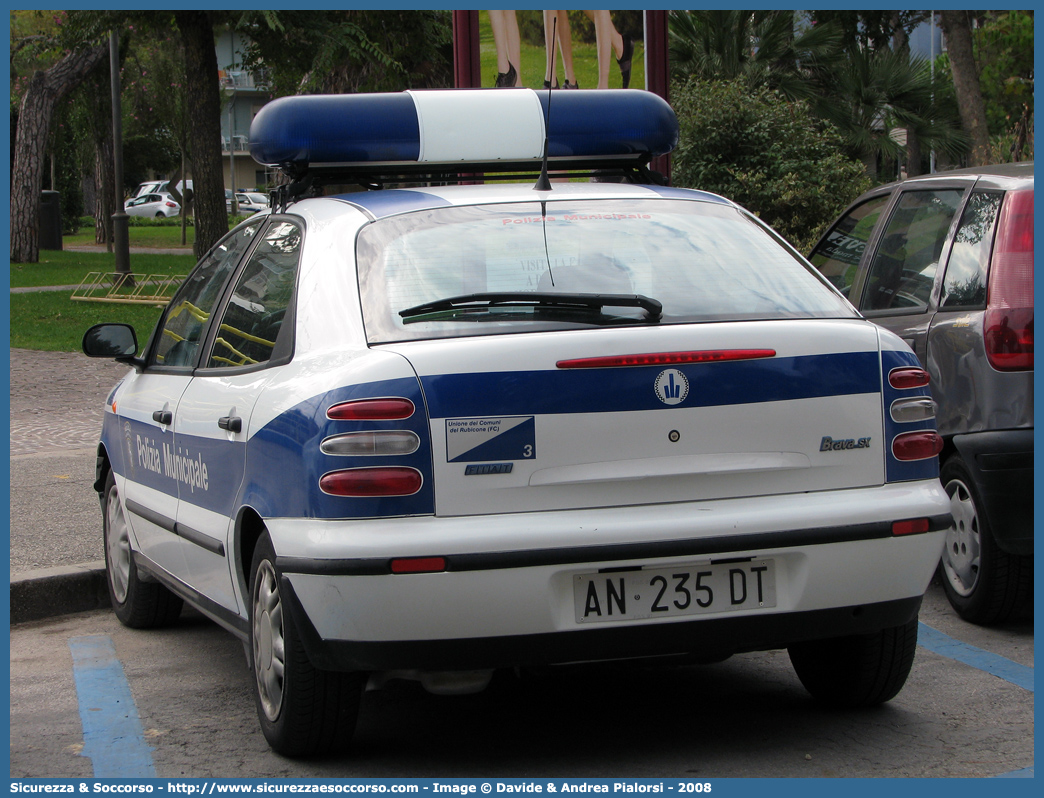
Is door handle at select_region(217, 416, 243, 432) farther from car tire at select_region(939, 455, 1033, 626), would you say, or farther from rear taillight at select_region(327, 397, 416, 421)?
car tire at select_region(939, 455, 1033, 626)

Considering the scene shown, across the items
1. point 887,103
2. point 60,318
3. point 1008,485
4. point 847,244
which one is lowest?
point 60,318

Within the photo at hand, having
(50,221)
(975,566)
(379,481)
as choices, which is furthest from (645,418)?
(50,221)

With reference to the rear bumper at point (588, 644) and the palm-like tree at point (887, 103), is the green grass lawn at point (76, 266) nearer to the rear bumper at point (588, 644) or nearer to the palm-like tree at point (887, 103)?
the palm-like tree at point (887, 103)

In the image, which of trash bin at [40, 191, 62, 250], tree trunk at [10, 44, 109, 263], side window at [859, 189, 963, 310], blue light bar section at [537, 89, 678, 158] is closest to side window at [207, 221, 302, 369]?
blue light bar section at [537, 89, 678, 158]

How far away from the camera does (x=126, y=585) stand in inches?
217

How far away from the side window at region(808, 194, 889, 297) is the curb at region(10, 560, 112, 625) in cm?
365

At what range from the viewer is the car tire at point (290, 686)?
11.6ft

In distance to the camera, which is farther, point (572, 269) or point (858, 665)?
point (858, 665)

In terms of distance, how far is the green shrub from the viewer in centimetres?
1520

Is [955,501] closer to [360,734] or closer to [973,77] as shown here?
[360,734]

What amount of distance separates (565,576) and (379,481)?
509mm

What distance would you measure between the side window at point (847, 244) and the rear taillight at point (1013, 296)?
47.7 inches

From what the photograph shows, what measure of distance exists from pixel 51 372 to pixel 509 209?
1151cm

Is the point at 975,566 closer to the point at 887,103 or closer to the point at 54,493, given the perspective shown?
the point at 54,493
